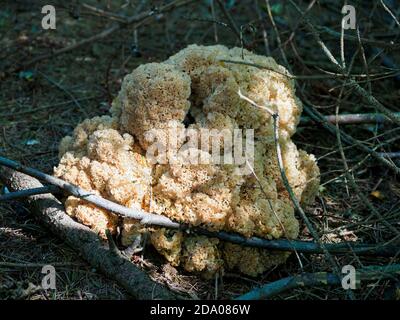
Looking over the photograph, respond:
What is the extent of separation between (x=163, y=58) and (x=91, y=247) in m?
2.86

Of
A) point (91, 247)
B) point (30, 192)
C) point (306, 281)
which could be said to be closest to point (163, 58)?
point (30, 192)

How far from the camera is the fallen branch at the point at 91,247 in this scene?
9.40 feet

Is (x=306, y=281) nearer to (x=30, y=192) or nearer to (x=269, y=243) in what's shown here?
(x=269, y=243)

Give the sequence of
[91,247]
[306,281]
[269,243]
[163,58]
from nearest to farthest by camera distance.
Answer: [306,281], [91,247], [269,243], [163,58]

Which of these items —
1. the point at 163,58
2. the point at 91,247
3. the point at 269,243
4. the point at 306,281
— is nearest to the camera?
the point at 306,281

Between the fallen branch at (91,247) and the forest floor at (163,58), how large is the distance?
9cm

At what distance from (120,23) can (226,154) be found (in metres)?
2.43

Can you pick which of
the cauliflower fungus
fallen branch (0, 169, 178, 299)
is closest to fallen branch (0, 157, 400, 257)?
the cauliflower fungus

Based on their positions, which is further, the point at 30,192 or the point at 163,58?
the point at 163,58

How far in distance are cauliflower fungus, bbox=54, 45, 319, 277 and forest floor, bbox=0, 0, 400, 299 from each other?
18 centimetres

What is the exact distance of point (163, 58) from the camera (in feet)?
17.8

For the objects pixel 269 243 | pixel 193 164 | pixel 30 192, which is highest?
pixel 193 164

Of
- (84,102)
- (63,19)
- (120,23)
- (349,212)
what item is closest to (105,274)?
(349,212)

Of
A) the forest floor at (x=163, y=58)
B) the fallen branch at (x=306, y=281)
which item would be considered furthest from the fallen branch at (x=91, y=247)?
the fallen branch at (x=306, y=281)
